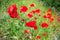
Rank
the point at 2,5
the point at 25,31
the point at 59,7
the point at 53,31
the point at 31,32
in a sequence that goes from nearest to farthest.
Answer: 1. the point at 25,31
2. the point at 31,32
3. the point at 53,31
4. the point at 2,5
5. the point at 59,7

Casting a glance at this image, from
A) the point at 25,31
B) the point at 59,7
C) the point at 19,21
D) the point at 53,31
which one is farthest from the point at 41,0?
the point at 25,31

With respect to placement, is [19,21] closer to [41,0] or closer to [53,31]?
[53,31]

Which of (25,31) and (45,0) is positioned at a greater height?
(25,31)

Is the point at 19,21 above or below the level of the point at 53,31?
above

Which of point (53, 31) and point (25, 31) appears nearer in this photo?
point (25, 31)

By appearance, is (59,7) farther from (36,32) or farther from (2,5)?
(36,32)

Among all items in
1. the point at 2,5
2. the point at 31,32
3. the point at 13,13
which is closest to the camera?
the point at 13,13

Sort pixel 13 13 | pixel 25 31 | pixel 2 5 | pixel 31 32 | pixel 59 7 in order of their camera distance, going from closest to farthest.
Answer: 1. pixel 13 13
2. pixel 25 31
3. pixel 31 32
4. pixel 2 5
5. pixel 59 7

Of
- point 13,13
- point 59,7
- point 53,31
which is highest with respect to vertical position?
point 13,13

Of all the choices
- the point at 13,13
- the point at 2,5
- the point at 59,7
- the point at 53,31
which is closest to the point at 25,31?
the point at 13,13
